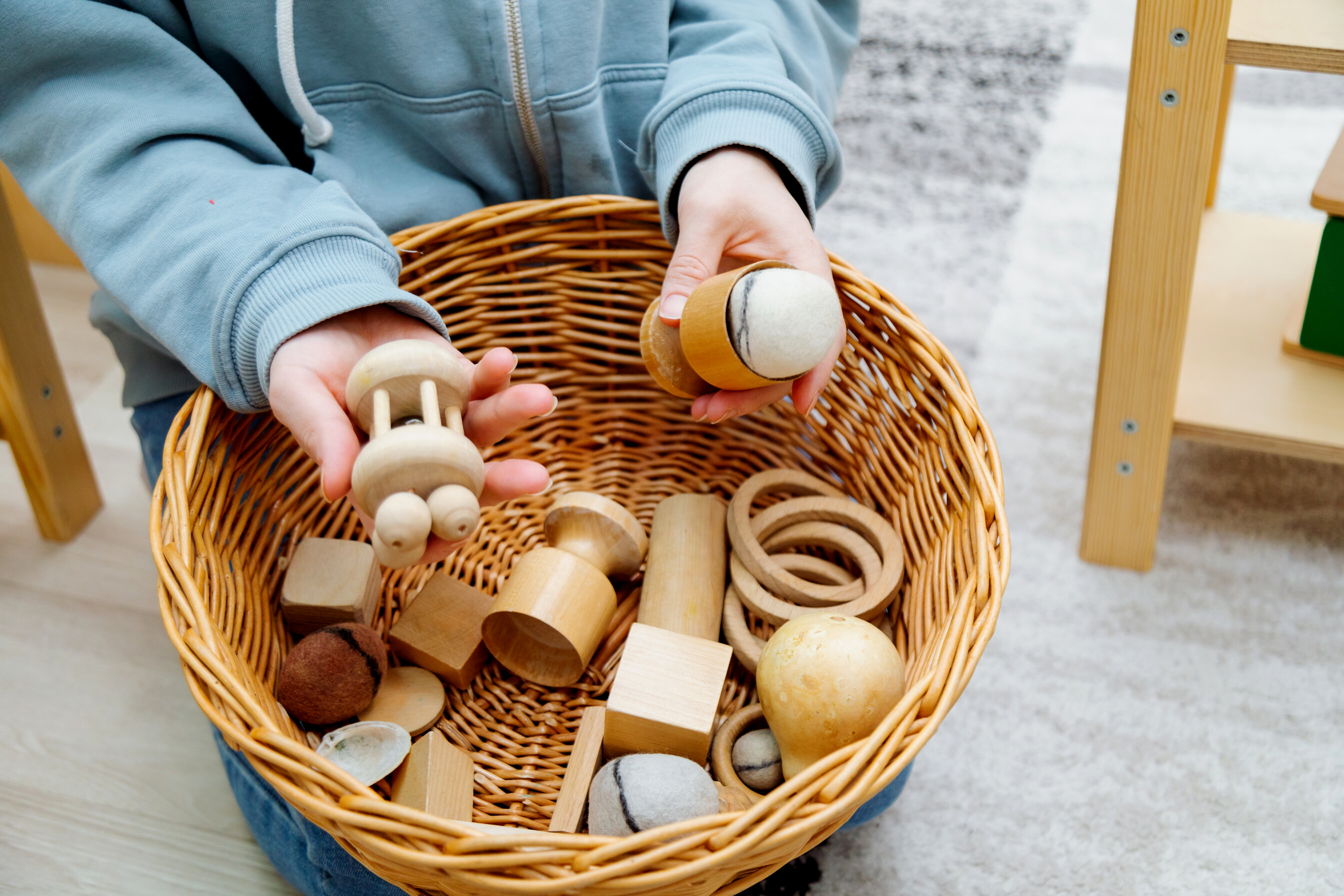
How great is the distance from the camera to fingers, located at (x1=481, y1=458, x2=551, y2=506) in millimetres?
593

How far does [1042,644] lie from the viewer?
91cm

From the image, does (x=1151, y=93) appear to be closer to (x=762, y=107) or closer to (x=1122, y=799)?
(x=762, y=107)

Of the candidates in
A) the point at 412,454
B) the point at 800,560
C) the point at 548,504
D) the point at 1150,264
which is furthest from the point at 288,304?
→ the point at 1150,264

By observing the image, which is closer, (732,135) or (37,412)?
(732,135)

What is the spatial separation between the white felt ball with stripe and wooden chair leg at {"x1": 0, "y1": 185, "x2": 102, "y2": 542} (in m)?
0.70

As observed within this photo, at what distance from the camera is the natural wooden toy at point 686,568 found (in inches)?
28.1

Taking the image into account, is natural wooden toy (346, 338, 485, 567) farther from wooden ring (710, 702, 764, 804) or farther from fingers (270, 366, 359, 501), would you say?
wooden ring (710, 702, 764, 804)

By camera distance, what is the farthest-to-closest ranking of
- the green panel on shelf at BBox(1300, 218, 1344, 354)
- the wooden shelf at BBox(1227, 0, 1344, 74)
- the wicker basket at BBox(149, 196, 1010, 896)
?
the green panel on shelf at BBox(1300, 218, 1344, 354), the wooden shelf at BBox(1227, 0, 1344, 74), the wicker basket at BBox(149, 196, 1010, 896)

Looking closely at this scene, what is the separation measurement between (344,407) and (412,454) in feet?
0.43

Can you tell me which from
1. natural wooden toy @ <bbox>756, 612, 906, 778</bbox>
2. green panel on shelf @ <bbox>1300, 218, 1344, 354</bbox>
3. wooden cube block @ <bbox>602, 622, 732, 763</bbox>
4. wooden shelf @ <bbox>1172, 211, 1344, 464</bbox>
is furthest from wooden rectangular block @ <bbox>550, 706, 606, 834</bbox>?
green panel on shelf @ <bbox>1300, 218, 1344, 354</bbox>

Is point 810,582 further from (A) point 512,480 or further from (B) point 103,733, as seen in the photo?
(B) point 103,733

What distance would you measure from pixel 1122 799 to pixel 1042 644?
151 mm

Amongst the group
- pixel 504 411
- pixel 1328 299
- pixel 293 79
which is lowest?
pixel 1328 299

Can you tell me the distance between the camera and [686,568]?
28.9 inches
